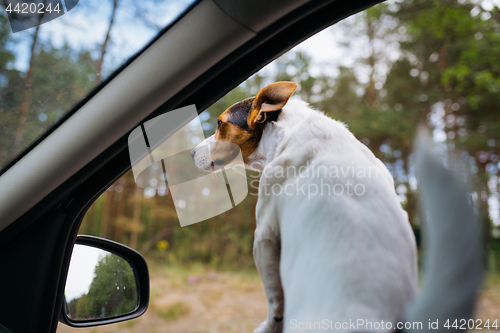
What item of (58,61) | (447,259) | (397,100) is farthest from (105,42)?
(397,100)

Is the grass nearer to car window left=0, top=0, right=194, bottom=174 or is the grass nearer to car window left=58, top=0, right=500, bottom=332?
car window left=58, top=0, right=500, bottom=332

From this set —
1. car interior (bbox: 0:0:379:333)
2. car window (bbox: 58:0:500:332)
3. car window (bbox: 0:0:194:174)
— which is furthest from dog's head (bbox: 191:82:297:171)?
car window (bbox: 58:0:500:332)

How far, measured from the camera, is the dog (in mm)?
725

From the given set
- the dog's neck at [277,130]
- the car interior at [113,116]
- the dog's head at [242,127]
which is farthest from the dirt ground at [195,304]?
the dog's neck at [277,130]

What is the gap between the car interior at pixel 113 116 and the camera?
1050 millimetres

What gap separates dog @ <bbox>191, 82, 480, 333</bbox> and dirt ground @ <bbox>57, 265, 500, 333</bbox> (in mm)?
4373

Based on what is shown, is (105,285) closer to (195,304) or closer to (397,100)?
(195,304)

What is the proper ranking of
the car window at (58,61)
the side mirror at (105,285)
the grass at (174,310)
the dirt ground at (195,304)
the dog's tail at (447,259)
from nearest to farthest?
the dog's tail at (447,259)
the car window at (58,61)
the side mirror at (105,285)
the dirt ground at (195,304)
the grass at (174,310)

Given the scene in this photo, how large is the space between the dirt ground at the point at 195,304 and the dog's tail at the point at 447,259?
14.9 ft

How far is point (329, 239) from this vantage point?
0.77 m

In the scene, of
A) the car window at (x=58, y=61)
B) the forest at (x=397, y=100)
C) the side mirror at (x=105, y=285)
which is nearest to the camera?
the car window at (x=58, y=61)

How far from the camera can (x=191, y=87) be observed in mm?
1154

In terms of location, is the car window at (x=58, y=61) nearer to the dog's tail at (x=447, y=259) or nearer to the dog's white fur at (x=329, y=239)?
the dog's white fur at (x=329, y=239)

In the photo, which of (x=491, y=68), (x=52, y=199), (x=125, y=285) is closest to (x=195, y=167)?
(x=52, y=199)
